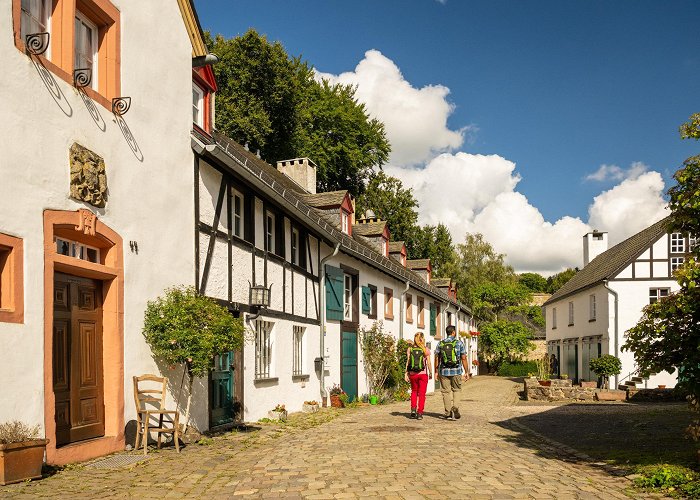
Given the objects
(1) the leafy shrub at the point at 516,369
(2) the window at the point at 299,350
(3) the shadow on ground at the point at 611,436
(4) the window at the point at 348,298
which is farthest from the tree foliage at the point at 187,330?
(1) the leafy shrub at the point at 516,369

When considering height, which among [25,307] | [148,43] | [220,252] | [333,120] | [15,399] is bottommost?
[15,399]

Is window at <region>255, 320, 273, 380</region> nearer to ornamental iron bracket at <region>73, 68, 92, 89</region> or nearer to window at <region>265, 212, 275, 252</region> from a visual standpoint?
window at <region>265, 212, 275, 252</region>

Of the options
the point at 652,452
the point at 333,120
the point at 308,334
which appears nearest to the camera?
the point at 652,452

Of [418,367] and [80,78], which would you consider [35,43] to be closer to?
[80,78]

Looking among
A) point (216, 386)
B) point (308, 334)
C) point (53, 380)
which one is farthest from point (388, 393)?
point (53, 380)

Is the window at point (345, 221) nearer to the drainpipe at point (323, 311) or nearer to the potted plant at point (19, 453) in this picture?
the drainpipe at point (323, 311)

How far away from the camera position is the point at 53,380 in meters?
8.41

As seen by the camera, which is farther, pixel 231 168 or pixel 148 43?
pixel 231 168

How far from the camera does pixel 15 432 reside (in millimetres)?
7070

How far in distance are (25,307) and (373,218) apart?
91.4ft

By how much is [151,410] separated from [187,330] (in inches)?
46.9

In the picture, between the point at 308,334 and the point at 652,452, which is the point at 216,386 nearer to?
the point at 308,334

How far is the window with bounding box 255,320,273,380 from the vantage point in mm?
15020

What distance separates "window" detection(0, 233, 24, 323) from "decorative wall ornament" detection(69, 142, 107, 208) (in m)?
1.20
